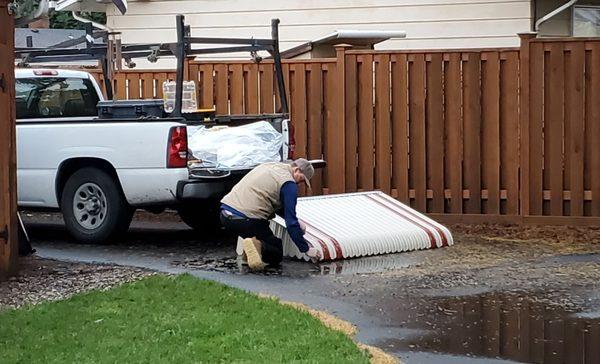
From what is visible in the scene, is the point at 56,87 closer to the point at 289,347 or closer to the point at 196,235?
the point at 196,235

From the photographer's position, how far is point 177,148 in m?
10.7

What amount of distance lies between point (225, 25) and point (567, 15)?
5506 mm

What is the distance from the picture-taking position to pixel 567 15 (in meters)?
15.8

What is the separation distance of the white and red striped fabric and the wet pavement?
142mm

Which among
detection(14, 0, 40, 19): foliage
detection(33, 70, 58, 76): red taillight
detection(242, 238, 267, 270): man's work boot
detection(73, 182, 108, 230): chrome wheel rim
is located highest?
detection(14, 0, 40, 19): foliage

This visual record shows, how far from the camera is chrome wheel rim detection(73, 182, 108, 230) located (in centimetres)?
1139

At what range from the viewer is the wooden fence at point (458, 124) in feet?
40.2

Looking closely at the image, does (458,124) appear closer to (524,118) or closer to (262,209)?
(524,118)

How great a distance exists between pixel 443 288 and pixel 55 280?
337cm

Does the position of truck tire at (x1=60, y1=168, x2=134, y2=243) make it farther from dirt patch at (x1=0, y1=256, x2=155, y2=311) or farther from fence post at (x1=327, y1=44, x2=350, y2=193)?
fence post at (x1=327, y1=44, x2=350, y2=193)

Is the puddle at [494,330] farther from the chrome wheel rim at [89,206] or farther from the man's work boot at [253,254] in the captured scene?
the chrome wheel rim at [89,206]

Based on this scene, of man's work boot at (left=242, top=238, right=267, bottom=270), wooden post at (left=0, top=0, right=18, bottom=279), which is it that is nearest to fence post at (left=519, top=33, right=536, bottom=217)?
man's work boot at (left=242, top=238, right=267, bottom=270)

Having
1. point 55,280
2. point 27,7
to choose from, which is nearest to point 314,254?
point 55,280

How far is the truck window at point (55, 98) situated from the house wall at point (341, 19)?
15.9 ft
